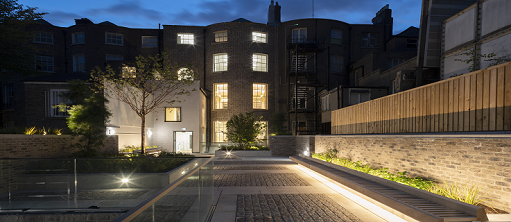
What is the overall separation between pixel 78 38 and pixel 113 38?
384cm

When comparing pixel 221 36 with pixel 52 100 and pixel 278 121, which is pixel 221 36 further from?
pixel 52 100

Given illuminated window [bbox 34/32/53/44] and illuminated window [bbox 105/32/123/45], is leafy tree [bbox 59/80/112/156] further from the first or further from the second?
illuminated window [bbox 34/32/53/44]

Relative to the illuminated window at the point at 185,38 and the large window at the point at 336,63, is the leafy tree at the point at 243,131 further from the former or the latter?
the large window at the point at 336,63

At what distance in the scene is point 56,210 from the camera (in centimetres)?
721

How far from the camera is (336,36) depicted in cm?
2836

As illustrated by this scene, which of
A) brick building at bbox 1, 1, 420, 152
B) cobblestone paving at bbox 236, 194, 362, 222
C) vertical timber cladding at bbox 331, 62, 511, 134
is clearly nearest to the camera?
vertical timber cladding at bbox 331, 62, 511, 134

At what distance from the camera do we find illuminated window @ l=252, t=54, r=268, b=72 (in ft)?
90.2

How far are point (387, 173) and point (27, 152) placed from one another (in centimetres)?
1308

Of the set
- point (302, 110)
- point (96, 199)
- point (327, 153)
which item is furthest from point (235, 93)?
point (96, 199)

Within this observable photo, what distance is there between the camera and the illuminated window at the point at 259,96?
27531mm

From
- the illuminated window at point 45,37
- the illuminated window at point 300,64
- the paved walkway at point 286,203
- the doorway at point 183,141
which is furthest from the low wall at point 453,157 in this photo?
the illuminated window at point 45,37

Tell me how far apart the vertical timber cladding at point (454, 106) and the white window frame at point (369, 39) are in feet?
68.6

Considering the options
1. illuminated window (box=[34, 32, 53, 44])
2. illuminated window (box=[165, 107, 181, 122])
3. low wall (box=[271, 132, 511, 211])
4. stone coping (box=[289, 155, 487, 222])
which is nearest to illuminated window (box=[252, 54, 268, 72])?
illuminated window (box=[165, 107, 181, 122])

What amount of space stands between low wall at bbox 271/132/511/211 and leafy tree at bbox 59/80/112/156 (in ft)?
41.6
